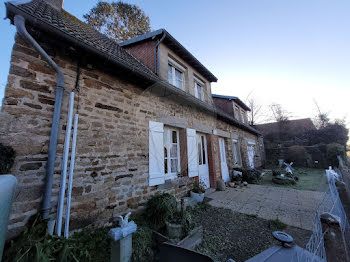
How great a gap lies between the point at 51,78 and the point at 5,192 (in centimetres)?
192

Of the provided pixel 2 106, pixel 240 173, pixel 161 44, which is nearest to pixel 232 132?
pixel 240 173

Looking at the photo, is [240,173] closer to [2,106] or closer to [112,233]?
[112,233]

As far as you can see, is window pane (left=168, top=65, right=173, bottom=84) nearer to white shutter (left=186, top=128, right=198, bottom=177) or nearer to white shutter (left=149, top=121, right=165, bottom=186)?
white shutter (left=186, top=128, right=198, bottom=177)

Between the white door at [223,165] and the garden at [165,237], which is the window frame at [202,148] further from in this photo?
the garden at [165,237]

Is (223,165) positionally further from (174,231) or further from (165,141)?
(174,231)

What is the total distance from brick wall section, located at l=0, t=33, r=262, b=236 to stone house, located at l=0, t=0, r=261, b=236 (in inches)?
0.4

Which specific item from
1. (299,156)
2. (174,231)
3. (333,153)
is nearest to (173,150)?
(174,231)

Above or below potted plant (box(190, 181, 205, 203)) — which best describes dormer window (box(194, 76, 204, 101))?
above

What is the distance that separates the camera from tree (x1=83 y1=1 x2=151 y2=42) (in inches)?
332

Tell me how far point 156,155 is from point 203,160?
105 inches

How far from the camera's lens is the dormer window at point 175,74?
5.25m

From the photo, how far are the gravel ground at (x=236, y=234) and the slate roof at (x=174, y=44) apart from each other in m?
5.33

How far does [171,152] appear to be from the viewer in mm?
4367

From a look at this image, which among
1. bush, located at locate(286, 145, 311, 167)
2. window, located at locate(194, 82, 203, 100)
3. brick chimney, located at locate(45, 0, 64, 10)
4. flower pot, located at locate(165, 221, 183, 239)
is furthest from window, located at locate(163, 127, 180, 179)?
bush, located at locate(286, 145, 311, 167)
